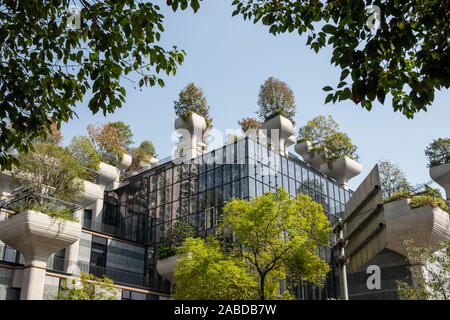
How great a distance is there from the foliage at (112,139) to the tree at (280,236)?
20932 mm

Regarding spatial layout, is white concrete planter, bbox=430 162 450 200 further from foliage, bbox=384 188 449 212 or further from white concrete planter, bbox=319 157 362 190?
foliage, bbox=384 188 449 212

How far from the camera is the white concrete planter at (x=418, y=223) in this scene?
1013 inches

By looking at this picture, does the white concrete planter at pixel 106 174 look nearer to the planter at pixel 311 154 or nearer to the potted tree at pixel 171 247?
the potted tree at pixel 171 247

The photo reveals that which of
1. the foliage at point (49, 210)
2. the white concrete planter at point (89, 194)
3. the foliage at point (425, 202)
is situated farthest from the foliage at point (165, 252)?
→ the foliage at point (425, 202)

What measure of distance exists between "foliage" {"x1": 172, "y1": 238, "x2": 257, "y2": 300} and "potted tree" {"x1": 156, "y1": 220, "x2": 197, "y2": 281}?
9083 mm

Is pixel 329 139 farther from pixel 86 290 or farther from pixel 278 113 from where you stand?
pixel 86 290

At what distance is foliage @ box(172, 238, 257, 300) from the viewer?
22609mm

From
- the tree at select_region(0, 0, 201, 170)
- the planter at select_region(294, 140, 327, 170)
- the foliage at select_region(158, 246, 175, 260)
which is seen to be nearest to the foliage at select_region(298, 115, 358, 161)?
the planter at select_region(294, 140, 327, 170)

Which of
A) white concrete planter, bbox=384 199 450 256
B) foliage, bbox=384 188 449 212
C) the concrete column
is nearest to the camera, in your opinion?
white concrete planter, bbox=384 199 450 256

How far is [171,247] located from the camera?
3588 cm

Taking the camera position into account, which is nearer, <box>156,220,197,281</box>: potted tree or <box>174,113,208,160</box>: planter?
<box>156,220,197,281</box>: potted tree

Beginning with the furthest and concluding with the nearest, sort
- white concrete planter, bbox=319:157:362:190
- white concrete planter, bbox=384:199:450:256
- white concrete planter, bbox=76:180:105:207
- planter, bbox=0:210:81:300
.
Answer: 1. white concrete planter, bbox=319:157:362:190
2. white concrete planter, bbox=76:180:105:207
3. planter, bbox=0:210:81:300
4. white concrete planter, bbox=384:199:450:256

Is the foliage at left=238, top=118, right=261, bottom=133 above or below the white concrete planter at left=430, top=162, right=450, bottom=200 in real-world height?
above

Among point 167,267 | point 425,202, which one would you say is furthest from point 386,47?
point 167,267
